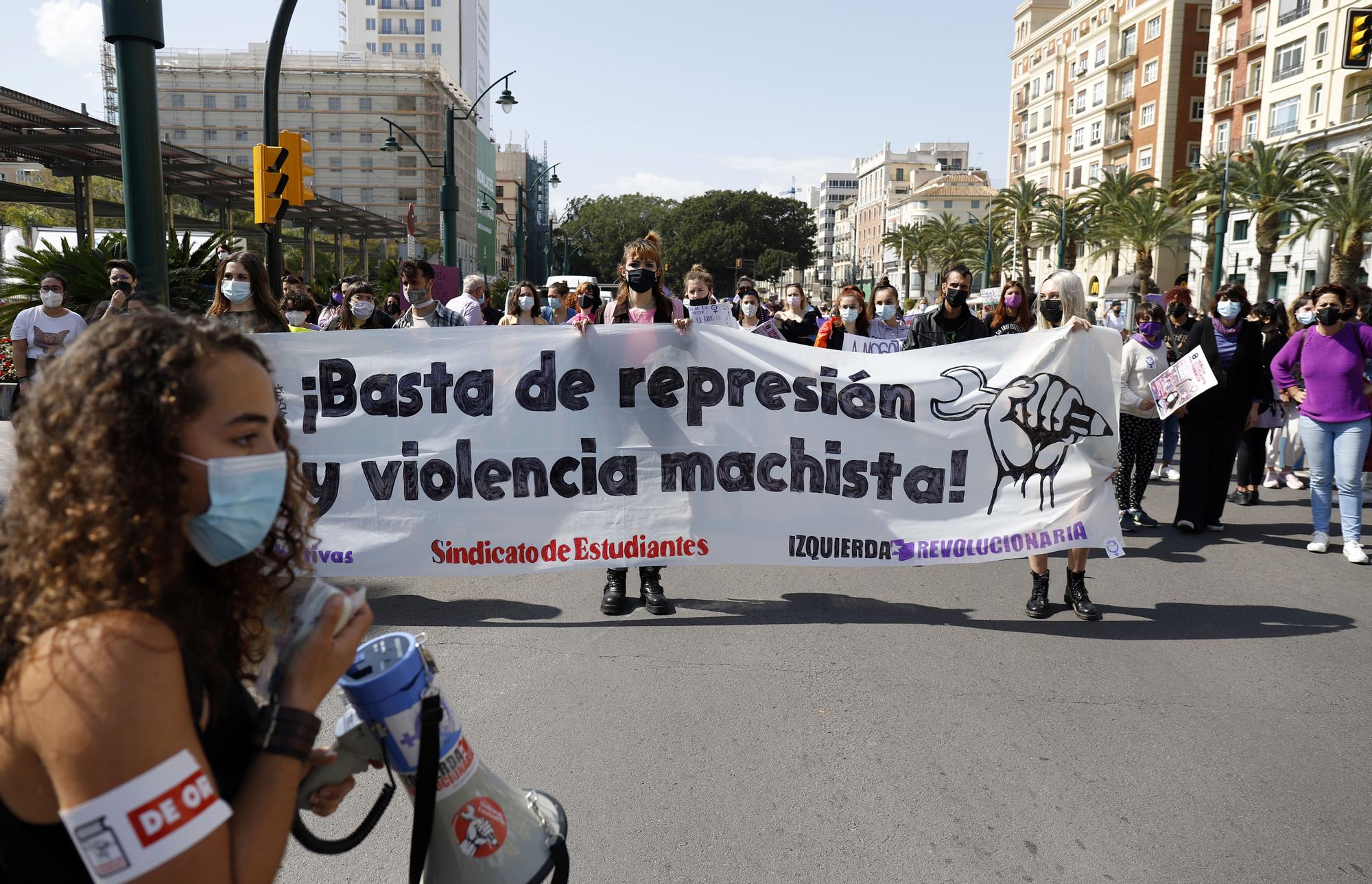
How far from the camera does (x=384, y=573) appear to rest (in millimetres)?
5609

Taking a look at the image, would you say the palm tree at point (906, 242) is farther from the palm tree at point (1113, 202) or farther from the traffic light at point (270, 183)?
the traffic light at point (270, 183)

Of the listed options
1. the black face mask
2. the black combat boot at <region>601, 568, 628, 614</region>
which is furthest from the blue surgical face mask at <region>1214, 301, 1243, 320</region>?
the black combat boot at <region>601, 568, 628, 614</region>

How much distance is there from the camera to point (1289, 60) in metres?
50.8

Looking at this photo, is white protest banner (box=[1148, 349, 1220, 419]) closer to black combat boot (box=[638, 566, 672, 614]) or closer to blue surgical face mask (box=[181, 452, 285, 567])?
black combat boot (box=[638, 566, 672, 614])

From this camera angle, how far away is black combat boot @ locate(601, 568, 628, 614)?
235 inches

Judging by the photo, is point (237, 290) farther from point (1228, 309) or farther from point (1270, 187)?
point (1270, 187)

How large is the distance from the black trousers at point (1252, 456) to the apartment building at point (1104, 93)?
51448 mm

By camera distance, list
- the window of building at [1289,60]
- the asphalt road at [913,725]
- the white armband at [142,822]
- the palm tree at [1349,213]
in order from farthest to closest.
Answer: the window of building at [1289,60] → the palm tree at [1349,213] → the asphalt road at [913,725] → the white armband at [142,822]

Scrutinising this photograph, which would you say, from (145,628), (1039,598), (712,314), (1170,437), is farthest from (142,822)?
→ (1170,437)

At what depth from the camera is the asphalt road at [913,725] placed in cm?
331

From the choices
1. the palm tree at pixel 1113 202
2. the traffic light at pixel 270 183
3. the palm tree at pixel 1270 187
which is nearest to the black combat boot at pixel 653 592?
the traffic light at pixel 270 183

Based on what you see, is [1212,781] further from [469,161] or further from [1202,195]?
[469,161]

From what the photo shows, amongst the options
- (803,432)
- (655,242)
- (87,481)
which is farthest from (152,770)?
(655,242)

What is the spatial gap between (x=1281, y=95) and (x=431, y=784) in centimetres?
6019
